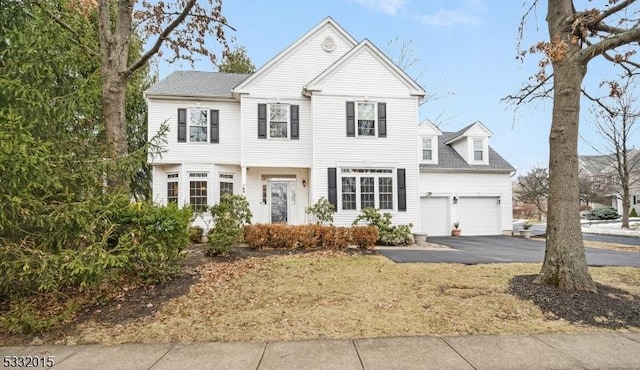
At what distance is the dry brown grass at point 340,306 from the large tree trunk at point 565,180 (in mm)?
997

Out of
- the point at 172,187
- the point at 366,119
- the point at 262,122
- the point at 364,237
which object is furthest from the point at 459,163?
the point at 172,187

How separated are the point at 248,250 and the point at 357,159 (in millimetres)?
6159

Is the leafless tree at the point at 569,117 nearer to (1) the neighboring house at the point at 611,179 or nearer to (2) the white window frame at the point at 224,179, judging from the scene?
(2) the white window frame at the point at 224,179

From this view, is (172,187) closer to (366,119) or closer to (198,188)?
(198,188)

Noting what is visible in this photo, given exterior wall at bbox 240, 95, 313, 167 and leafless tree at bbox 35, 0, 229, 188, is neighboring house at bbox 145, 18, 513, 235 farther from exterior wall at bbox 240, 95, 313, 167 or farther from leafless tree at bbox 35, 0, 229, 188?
leafless tree at bbox 35, 0, 229, 188

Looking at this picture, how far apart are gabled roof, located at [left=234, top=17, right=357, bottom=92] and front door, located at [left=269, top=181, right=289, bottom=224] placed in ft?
14.0

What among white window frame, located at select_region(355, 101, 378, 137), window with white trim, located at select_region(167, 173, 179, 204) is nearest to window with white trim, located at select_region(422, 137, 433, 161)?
white window frame, located at select_region(355, 101, 378, 137)

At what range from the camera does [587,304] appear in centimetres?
543

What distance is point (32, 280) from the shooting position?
5102mm

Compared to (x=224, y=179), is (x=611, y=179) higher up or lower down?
higher up

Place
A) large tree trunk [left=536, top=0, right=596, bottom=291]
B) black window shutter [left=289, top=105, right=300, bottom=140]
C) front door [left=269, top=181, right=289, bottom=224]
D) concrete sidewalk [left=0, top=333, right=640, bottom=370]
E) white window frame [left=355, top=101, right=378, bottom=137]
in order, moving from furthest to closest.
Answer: front door [left=269, top=181, right=289, bottom=224] < black window shutter [left=289, top=105, right=300, bottom=140] < white window frame [left=355, top=101, right=378, bottom=137] < large tree trunk [left=536, top=0, right=596, bottom=291] < concrete sidewalk [left=0, top=333, right=640, bottom=370]

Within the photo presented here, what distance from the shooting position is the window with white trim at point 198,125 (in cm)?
1485

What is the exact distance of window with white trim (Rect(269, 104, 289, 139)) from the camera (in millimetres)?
14859

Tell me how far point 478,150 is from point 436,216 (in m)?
4.20
